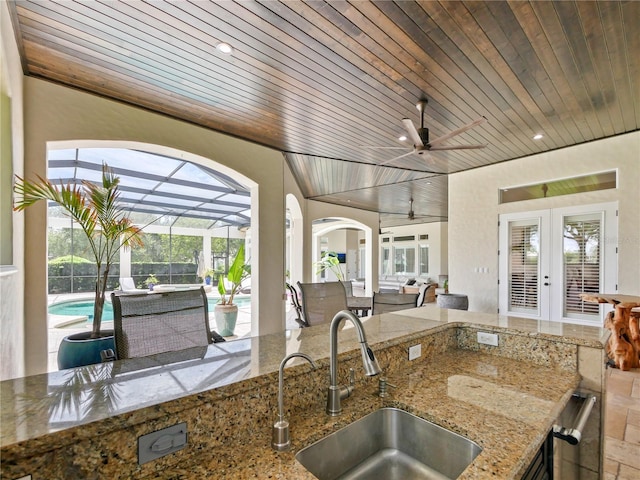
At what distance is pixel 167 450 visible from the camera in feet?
2.51

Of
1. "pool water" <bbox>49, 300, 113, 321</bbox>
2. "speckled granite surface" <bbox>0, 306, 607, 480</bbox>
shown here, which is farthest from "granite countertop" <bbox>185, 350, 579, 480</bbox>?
"pool water" <bbox>49, 300, 113, 321</bbox>

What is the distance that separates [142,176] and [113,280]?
5.61 m

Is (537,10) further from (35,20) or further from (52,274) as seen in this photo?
(52,274)

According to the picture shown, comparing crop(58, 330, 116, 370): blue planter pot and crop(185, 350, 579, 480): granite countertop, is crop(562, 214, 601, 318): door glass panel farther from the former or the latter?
crop(58, 330, 116, 370): blue planter pot

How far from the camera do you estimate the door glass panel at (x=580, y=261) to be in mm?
4723

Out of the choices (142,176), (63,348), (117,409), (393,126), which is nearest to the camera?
(117,409)

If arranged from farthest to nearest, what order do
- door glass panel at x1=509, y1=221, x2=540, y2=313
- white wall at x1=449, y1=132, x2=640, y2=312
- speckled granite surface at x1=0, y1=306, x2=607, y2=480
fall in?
door glass panel at x1=509, y1=221, x2=540, y2=313 → white wall at x1=449, y1=132, x2=640, y2=312 → speckled granite surface at x1=0, y1=306, x2=607, y2=480

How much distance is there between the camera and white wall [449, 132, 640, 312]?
434 centimetres

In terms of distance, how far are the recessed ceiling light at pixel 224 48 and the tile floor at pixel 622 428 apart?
3.35 meters

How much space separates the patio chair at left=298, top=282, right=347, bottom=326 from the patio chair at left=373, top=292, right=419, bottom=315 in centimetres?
38

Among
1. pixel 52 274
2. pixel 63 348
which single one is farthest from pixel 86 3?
pixel 52 274

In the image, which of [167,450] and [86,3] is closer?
[167,450]

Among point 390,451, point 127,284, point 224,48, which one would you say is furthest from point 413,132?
point 127,284

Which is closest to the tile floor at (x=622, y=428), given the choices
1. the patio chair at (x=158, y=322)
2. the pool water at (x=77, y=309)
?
the patio chair at (x=158, y=322)
